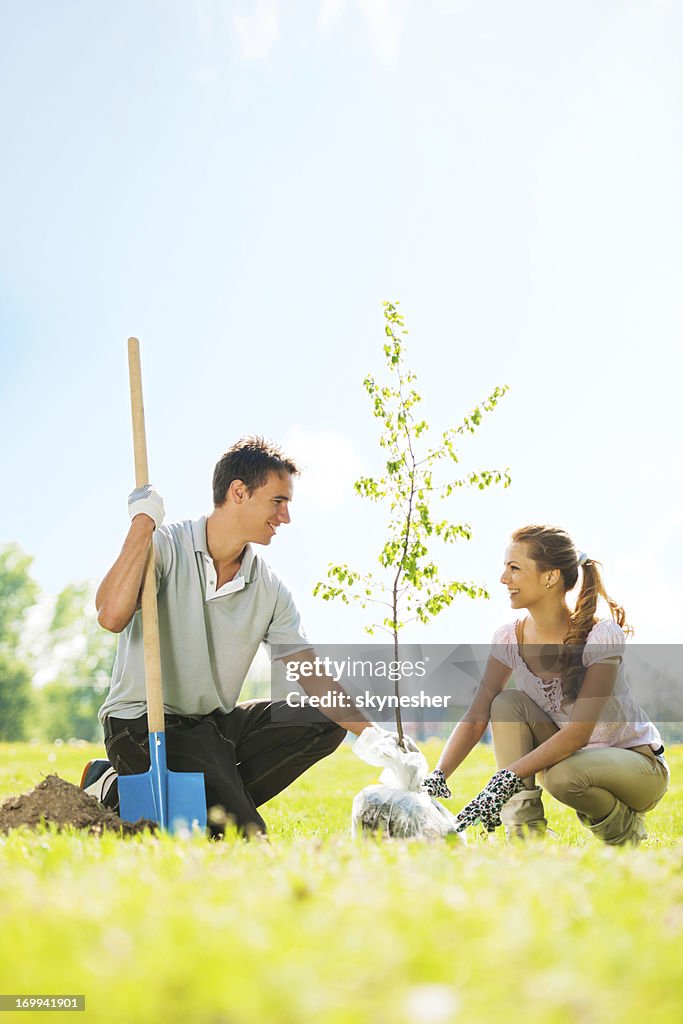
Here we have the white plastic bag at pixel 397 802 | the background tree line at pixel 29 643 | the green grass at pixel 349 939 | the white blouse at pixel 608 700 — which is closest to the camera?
the green grass at pixel 349 939

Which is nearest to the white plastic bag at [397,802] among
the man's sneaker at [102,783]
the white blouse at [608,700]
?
the white blouse at [608,700]

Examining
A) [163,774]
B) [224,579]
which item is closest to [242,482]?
[224,579]

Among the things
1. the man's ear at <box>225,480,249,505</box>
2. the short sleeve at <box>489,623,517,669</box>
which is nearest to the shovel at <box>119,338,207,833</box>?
the man's ear at <box>225,480,249,505</box>

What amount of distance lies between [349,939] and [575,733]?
2712mm

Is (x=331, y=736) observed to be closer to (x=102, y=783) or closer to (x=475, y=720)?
(x=475, y=720)

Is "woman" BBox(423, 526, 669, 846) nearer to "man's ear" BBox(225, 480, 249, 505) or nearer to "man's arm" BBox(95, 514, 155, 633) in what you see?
"man's ear" BBox(225, 480, 249, 505)

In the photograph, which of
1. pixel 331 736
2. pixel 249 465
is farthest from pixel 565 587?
→ pixel 249 465

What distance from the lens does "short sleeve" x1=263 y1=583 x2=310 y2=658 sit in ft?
15.3

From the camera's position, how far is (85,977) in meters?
1.47

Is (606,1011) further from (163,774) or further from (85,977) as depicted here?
(163,774)

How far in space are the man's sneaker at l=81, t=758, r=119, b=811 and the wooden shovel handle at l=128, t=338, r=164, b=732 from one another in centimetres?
45

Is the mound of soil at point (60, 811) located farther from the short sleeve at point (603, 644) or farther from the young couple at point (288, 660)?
the short sleeve at point (603, 644)

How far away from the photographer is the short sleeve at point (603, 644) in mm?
4238

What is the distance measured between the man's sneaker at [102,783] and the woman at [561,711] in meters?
1.45
